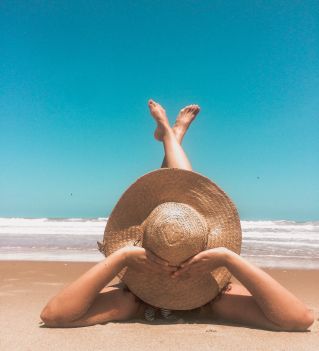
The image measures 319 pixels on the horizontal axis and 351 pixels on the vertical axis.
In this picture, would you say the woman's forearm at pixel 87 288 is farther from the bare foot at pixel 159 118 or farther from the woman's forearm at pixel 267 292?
the bare foot at pixel 159 118

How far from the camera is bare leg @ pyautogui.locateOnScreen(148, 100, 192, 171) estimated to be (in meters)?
4.57

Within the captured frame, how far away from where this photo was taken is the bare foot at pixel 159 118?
17.5ft

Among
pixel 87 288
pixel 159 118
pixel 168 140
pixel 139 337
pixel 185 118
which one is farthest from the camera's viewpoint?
pixel 185 118

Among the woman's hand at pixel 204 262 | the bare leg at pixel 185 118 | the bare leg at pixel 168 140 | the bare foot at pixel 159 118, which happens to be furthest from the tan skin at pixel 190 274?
the bare leg at pixel 185 118

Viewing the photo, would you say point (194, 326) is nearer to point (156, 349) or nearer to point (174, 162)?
point (156, 349)

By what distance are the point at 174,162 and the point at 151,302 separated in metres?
1.67

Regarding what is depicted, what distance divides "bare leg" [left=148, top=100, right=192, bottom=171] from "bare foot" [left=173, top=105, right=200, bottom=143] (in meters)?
0.27

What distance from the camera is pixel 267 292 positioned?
3.15 m

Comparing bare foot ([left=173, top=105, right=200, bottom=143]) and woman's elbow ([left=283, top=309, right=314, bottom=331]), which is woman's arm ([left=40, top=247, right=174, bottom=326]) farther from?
bare foot ([left=173, top=105, right=200, bottom=143])

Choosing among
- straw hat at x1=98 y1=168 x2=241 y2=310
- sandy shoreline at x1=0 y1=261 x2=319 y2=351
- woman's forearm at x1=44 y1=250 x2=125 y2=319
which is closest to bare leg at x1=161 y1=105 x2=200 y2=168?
straw hat at x1=98 y1=168 x2=241 y2=310

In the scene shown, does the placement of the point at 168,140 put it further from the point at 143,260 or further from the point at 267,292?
the point at 267,292

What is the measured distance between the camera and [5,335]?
3.15 metres

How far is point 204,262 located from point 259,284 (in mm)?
435

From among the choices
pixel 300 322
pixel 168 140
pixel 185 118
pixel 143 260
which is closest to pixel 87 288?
pixel 143 260
